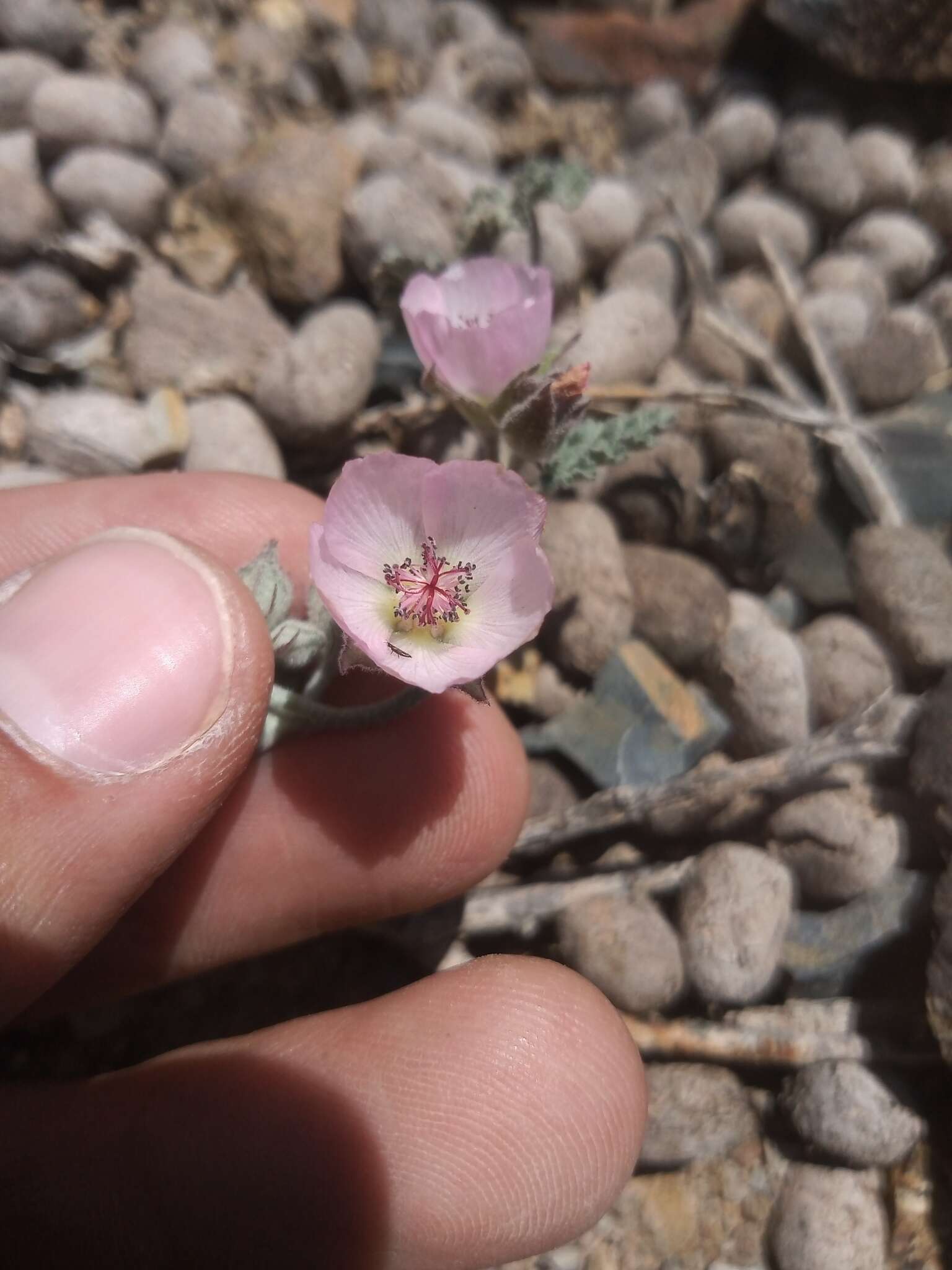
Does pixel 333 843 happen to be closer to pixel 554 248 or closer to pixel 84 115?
pixel 554 248

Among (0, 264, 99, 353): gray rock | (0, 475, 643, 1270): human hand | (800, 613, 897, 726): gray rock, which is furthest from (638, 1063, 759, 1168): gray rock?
(0, 264, 99, 353): gray rock

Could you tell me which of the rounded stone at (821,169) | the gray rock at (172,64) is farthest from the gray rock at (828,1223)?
the gray rock at (172,64)

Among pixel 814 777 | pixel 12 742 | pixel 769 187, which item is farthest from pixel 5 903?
pixel 769 187

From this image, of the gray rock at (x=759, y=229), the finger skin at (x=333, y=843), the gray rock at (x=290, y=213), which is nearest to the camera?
the finger skin at (x=333, y=843)

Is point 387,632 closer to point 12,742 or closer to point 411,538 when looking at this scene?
point 411,538

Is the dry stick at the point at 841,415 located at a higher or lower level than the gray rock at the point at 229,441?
higher

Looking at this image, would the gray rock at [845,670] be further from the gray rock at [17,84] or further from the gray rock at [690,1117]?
the gray rock at [17,84]
